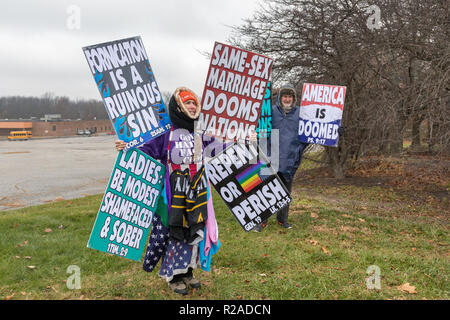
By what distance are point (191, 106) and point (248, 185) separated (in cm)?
101

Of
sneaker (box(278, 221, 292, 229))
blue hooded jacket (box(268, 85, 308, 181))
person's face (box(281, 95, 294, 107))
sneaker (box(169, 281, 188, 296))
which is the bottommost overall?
sneaker (box(169, 281, 188, 296))

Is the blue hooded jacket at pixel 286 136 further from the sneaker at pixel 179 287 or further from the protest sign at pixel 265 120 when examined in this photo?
the sneaker at pixel 179 287

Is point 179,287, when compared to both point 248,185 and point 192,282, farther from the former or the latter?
point 248,185

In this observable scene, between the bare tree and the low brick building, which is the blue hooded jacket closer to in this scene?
the bare tree

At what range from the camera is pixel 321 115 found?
5805 millimetres

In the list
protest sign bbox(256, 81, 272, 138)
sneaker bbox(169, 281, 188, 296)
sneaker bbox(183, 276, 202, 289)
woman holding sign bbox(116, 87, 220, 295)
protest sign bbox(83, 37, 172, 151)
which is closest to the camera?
protest sign bbox(83, 37, 172, 151)

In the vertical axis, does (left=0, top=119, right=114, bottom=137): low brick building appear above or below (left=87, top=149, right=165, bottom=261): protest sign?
below

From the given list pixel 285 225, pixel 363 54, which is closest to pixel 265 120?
pixel 285 225

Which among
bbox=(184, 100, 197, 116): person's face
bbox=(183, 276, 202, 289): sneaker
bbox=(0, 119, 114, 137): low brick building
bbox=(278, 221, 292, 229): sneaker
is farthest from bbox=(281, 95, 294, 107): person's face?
bbox=(0, 119, 114, 137): low brick building

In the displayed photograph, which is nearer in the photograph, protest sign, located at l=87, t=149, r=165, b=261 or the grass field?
protest sign, located at l=87, t=149, r=165, b=261

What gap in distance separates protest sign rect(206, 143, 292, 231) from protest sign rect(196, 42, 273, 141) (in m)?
0.24

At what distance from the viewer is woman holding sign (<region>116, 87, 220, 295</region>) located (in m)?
3.46

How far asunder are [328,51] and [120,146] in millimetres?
8555
